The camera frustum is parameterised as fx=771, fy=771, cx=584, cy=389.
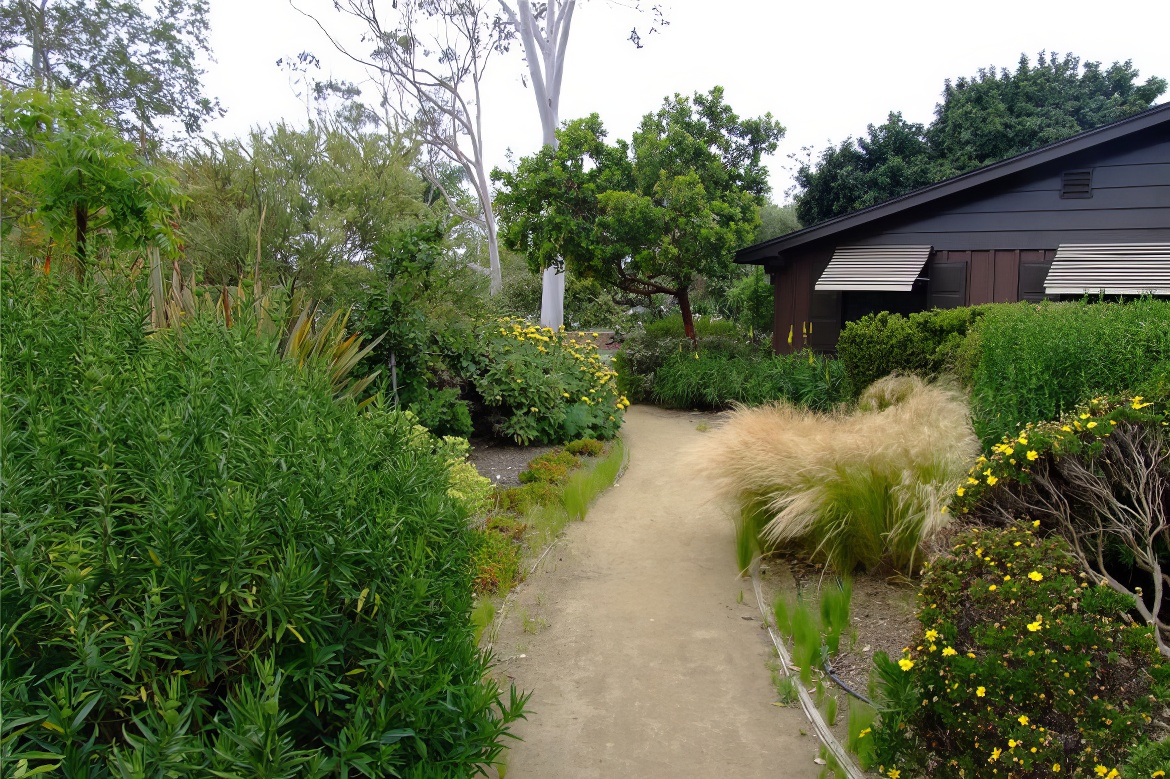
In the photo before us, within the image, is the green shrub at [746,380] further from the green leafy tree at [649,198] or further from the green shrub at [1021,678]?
the green shrub at [1021,678]

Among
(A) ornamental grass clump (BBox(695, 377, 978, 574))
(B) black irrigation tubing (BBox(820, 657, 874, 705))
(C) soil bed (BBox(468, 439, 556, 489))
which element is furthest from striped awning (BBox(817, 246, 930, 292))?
(B) black irrigation tubing (BBox(820, 657, 874, 705))

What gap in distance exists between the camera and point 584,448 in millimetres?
8812

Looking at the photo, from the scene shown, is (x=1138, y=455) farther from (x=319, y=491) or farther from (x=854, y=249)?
(x=854, y=249)

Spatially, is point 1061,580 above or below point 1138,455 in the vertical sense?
below

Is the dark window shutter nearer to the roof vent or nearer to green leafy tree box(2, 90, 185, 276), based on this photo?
the roof vent

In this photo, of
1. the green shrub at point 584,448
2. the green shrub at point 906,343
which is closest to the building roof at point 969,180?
the green shrub at point 906,343

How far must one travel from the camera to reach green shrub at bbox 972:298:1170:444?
4.56 m

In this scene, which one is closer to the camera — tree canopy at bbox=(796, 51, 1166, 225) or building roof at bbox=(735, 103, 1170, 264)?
building roof at bbox=(735, 103, 1170, 264)

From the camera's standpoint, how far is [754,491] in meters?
5.54

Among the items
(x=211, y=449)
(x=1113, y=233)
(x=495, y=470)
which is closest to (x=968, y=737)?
(x=211, y=449)

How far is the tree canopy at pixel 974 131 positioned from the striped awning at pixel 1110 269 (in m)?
12.8

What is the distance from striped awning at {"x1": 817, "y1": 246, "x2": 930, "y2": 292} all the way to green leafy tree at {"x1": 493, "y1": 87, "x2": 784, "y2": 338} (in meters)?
1.90

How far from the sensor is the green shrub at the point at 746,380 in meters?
11.4

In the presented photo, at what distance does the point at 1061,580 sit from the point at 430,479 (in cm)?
217
